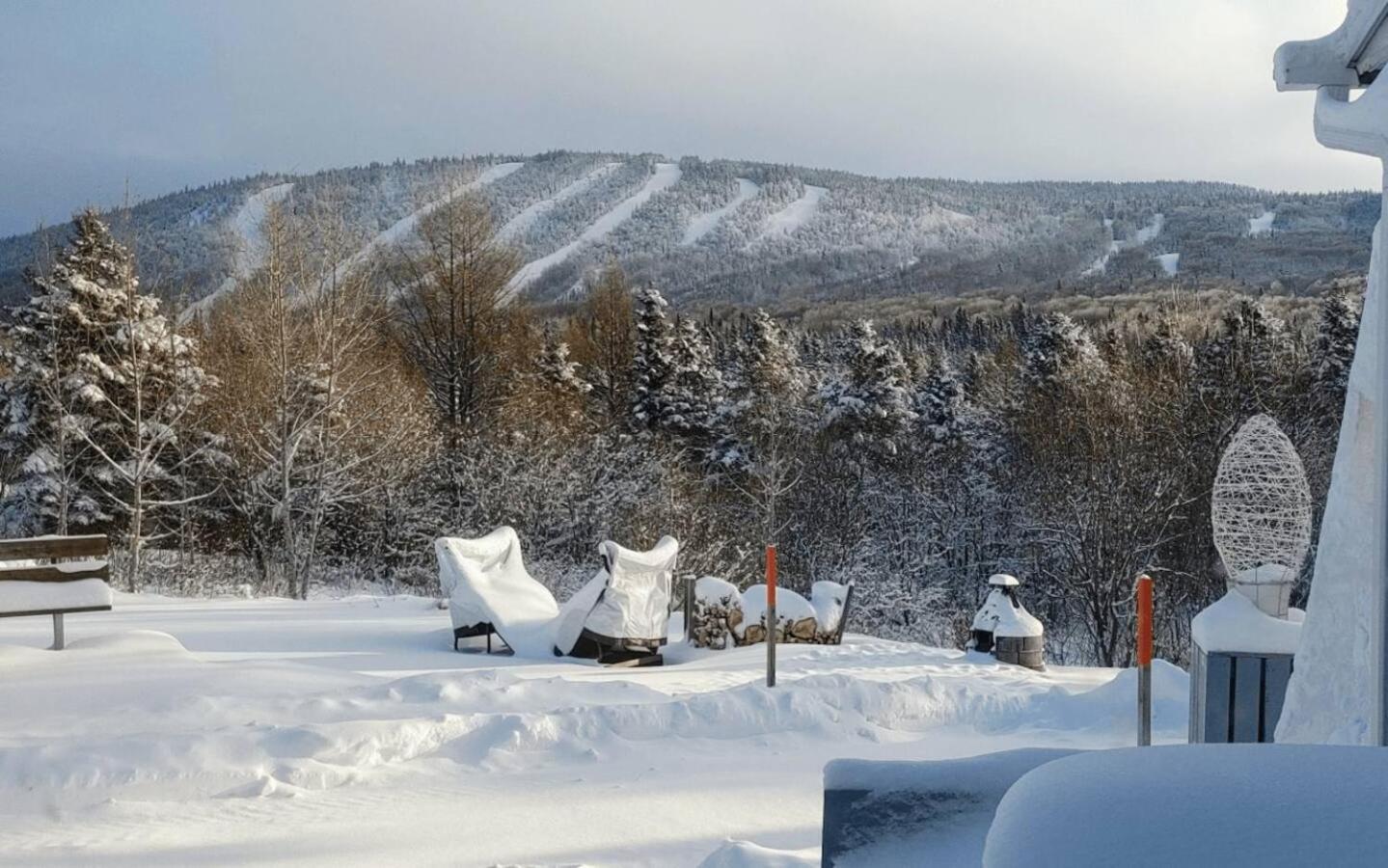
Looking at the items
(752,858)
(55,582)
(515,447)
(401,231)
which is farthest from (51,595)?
(401,231)

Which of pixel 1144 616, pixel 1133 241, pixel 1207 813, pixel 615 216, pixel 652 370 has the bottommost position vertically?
pixel 1144 616

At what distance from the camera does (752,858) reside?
4.02 meters

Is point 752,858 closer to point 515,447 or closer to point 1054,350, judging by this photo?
point 515,447

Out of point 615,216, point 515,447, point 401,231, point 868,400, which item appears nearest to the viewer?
point 515,447

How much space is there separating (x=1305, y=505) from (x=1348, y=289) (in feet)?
88.9

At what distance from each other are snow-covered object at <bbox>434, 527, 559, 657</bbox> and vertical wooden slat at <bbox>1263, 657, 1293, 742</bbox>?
252 inches

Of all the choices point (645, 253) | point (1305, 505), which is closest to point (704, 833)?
point (1305, 505)

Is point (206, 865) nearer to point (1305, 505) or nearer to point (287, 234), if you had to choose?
point (1305, 505)

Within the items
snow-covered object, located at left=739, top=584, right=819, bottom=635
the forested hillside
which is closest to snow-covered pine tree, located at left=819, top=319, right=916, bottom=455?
the forested hillside

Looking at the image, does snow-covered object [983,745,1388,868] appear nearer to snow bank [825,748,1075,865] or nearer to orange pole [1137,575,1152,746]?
snow bank [825,748,1075,865]

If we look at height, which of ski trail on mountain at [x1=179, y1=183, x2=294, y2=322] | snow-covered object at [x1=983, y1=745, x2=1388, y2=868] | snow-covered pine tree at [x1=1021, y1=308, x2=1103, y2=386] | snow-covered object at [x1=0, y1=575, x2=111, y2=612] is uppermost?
ski trail on mountain at [x1=179, y1=183, x2=294, y2=322]

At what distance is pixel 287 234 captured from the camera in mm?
18906

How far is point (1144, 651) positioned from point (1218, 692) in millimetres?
541

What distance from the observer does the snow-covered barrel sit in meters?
9.28
